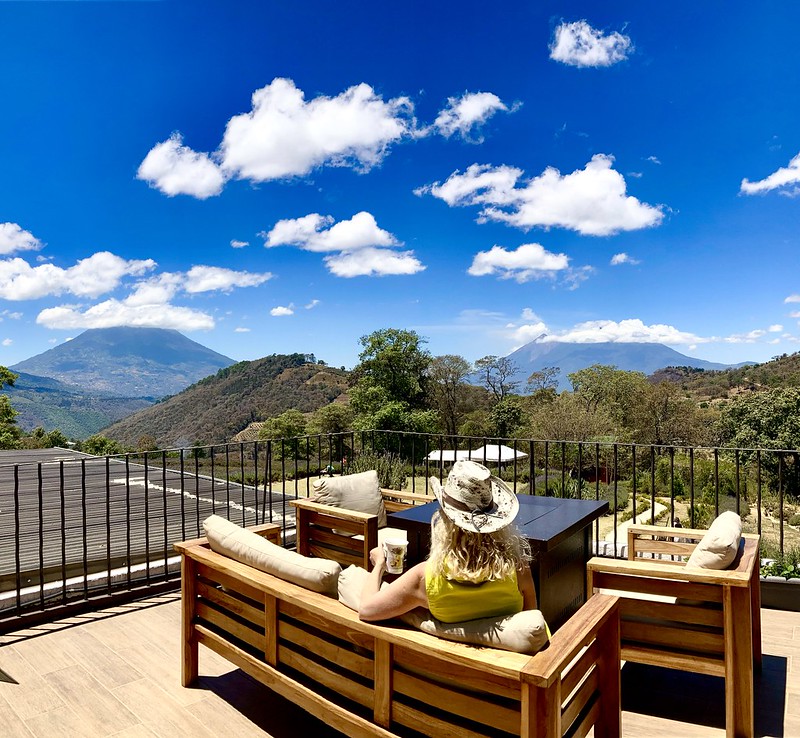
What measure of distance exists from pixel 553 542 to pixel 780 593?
7.47 feet

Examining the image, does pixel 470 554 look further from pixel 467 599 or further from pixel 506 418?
pixel 506 418

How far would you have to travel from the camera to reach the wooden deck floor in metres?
2.38

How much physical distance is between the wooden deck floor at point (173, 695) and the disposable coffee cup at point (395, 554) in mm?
1104

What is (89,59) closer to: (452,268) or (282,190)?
(282,190)

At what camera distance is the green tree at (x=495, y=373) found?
38328mm

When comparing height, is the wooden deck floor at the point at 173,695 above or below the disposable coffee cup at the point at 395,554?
below

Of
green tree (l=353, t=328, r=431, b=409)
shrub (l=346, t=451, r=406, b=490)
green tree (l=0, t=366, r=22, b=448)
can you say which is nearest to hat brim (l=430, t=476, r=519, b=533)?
shrub (l=346, t=451, r=406, b=490)

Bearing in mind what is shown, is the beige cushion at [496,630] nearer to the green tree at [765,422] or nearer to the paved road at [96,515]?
the paved road at [96,515]

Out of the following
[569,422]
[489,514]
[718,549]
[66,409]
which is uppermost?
[489,514]

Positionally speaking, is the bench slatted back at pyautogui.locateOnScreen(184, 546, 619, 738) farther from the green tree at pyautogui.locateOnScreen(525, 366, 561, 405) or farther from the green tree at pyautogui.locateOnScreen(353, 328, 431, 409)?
the green tree at pyautogui.locateOnScreen(525, 366, 561, 405)

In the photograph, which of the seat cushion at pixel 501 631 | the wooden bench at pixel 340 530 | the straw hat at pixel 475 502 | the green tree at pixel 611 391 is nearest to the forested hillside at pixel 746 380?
the green tree at pixel 611 391

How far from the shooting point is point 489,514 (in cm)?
175

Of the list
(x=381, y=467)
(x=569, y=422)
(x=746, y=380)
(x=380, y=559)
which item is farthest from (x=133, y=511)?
(x=746, y=380)

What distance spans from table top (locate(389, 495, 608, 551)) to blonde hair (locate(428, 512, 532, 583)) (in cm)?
71
